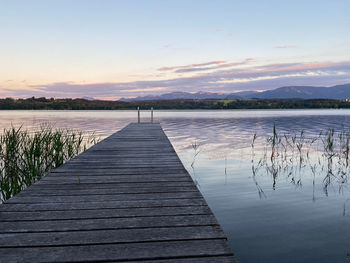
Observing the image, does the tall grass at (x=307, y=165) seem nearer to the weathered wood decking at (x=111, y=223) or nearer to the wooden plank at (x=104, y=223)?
the weathered wood decking at (x=111, y=223)

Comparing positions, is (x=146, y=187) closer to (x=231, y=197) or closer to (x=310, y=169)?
(x=231, y=197)

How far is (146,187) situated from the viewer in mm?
4281

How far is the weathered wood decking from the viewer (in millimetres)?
2305

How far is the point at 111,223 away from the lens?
2.89 meters

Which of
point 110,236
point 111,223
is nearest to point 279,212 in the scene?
point 111,223

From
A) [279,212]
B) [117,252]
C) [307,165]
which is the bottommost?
[279,212]

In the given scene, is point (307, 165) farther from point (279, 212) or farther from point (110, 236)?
point (110, 236)

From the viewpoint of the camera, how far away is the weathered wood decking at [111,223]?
2305mm

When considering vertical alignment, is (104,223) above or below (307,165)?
above

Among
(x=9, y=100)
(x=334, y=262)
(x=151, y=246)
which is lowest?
(x=334, y=262)

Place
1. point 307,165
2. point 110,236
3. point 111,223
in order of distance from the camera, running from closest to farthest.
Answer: point 110,236 < point 111,223 < point 307,165

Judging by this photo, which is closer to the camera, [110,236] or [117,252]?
[117,252]

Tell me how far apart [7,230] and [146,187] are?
1.98 meters

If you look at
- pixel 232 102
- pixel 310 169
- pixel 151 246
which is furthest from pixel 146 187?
pixel 232 102
